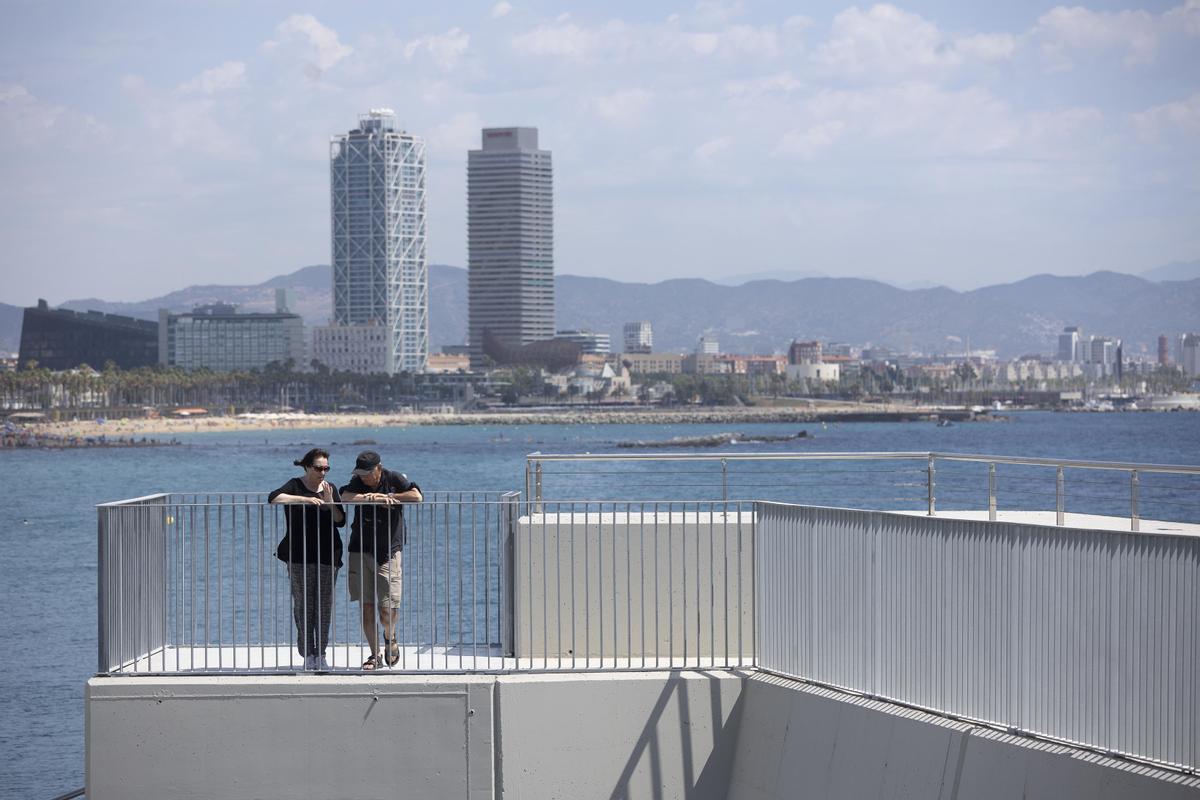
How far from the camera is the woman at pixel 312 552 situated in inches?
461

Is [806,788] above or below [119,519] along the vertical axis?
below

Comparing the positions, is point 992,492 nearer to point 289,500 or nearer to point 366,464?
point 366,464

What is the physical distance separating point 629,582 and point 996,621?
350 centimetres

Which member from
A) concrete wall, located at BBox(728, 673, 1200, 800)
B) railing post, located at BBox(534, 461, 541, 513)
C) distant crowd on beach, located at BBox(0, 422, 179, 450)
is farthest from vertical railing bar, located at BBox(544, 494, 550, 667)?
distant crowd on beach, located at BBox(0, 422, 179, 450)

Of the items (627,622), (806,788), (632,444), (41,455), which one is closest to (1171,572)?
(806,788)

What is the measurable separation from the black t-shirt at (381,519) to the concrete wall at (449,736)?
1077 millimetres

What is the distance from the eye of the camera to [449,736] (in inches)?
445

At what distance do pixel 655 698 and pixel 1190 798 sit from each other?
435 cm

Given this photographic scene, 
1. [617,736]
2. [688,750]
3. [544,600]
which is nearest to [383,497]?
[544,600]

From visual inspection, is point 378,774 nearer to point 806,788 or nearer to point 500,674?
point 500,674

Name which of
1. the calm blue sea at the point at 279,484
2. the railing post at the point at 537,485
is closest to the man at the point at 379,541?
the railing post at the point at 537,485

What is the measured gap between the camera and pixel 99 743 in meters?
11.2

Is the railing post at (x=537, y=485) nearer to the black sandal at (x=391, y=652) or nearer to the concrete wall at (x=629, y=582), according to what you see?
the concrete wall at (x=629, y=582)

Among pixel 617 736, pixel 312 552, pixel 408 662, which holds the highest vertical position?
pixel 312 552
